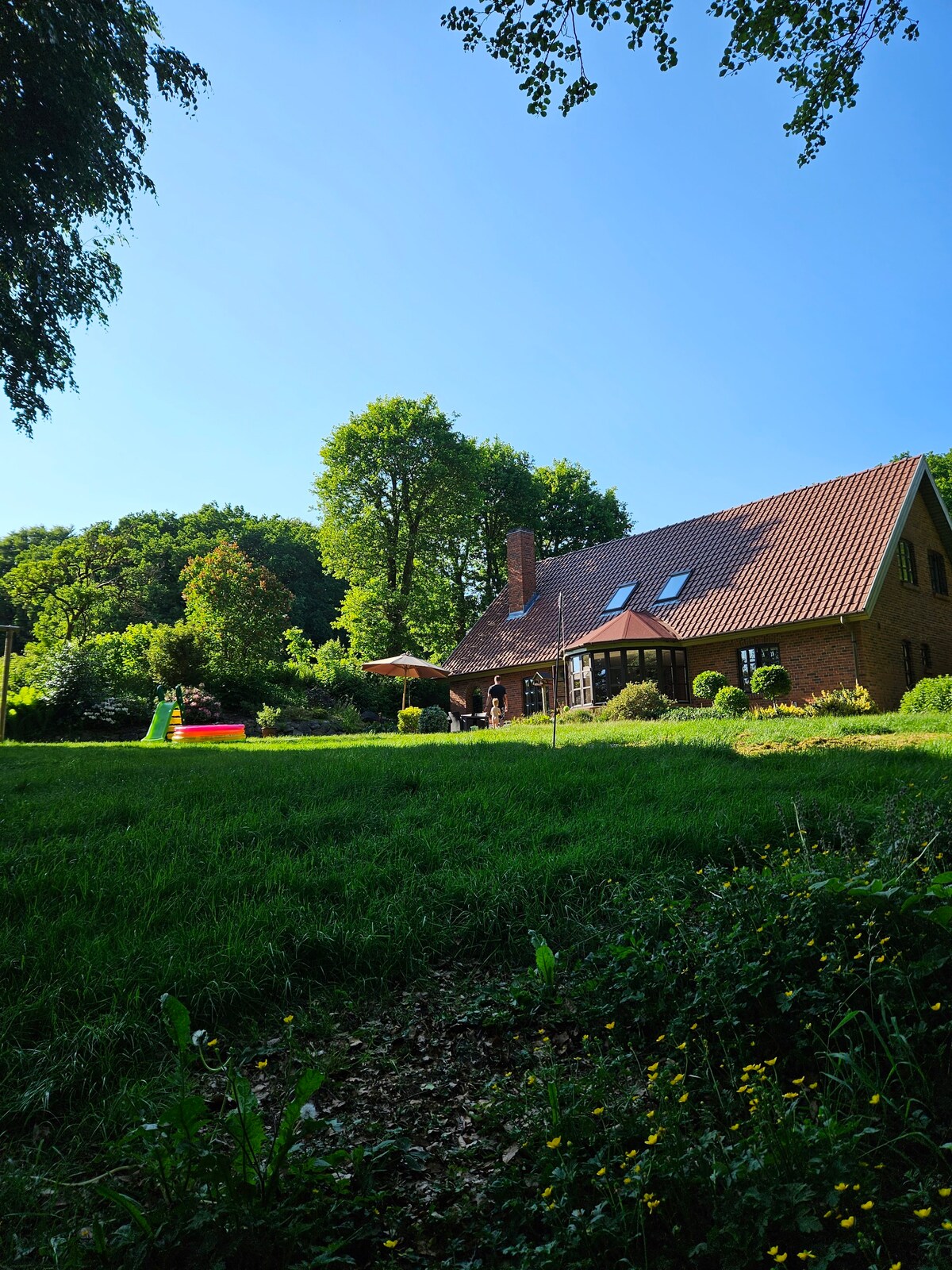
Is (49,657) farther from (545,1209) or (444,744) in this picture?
(545,1209)

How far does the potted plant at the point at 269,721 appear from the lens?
20.6 metres

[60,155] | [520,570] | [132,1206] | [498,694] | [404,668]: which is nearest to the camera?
[132,1206]

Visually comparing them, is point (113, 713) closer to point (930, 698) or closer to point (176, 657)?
point (176, 657)

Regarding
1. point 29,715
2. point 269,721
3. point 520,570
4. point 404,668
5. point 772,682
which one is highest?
point 520,570

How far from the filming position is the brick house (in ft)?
58.0

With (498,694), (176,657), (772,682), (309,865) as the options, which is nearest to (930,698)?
(772,682)

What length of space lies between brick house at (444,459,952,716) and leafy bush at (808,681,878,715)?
2.69ft

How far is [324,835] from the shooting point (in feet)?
18.0

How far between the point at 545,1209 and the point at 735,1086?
3.19 feet

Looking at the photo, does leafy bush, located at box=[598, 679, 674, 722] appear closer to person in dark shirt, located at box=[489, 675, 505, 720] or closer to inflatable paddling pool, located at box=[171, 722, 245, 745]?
person in dark shirt, located at box=[489, 675, 505, 720]

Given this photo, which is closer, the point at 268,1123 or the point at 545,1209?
the point at 545,1209

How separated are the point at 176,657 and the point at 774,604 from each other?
18.0m

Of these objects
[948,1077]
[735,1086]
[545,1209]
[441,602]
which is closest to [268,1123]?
[545,1209]

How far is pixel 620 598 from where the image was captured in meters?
23.8
